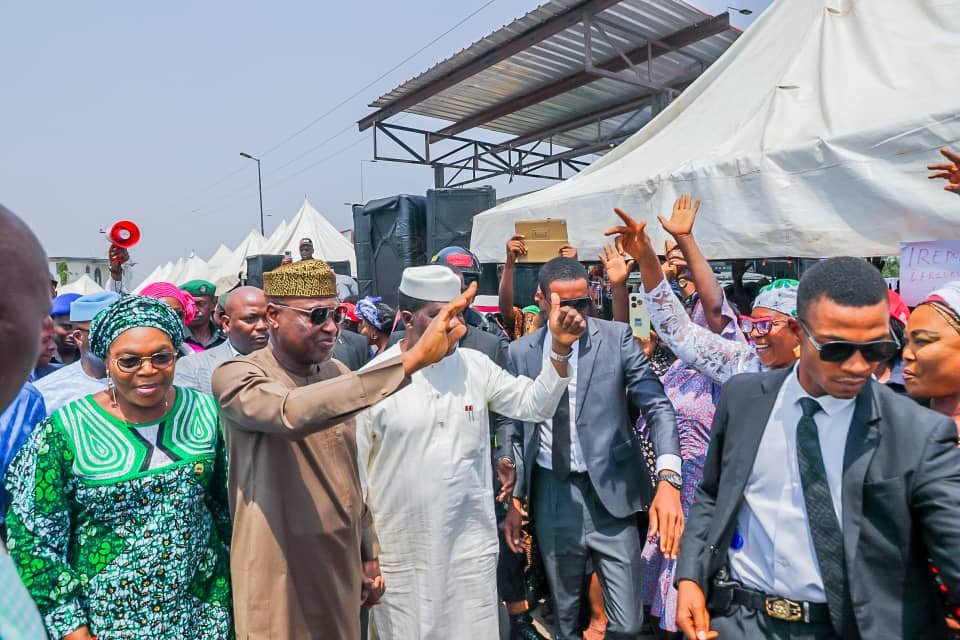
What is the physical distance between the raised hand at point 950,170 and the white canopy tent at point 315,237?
16.4m

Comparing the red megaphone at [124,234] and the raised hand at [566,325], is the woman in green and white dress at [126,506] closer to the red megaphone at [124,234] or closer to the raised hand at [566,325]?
the raised hand at [566,325]

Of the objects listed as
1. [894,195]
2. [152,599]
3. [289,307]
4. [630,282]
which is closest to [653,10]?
[630,282]

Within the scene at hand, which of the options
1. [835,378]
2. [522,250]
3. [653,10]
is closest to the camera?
[835,378]

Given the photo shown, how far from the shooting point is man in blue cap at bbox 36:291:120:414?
3121 mm

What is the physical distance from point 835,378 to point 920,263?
5.54ft

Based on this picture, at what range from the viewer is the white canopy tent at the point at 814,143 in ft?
10.0

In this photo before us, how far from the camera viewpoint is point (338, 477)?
2.39 m

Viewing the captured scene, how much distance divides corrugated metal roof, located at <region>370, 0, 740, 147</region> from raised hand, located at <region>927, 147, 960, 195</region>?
14.3 ft

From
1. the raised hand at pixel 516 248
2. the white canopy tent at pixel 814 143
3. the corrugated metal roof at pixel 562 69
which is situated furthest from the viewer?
the corrugated metal roof at pixel 562 69

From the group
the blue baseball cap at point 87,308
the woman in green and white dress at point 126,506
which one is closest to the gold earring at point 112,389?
the woman in green and white dress at point 126,506

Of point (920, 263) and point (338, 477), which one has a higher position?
point (920, 263)

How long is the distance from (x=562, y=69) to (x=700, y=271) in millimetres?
5263

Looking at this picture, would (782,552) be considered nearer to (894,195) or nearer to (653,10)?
(894,195)

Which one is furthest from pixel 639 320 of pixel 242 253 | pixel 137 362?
pixel 242 253
